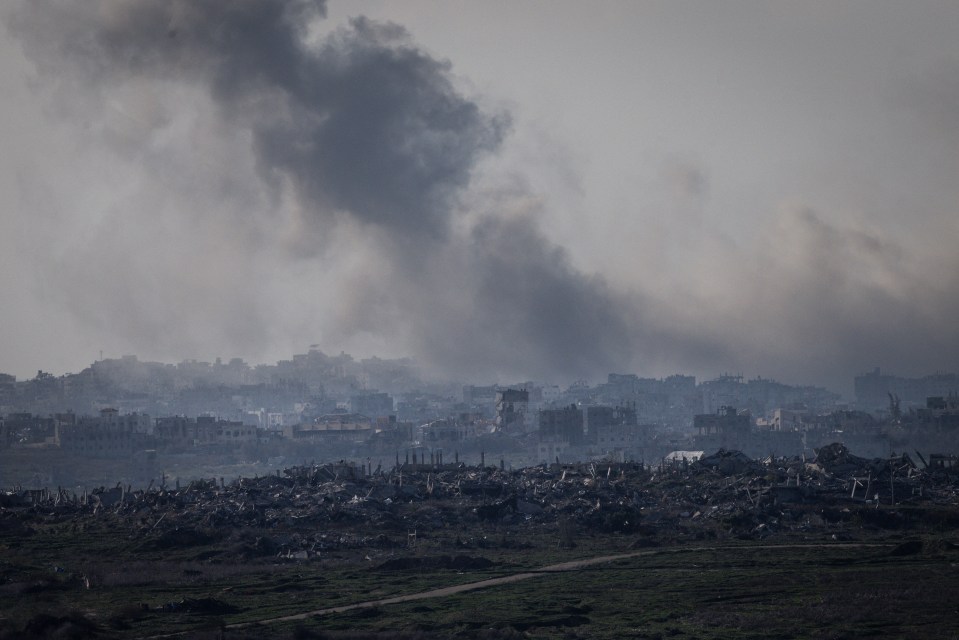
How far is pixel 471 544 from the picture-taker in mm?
59188

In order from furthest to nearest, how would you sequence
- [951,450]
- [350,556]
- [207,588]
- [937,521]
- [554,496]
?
[951,450] → [554,496] → [937,521] → [350,556] → [207,588]

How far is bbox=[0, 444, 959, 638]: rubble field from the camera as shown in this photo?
136ft

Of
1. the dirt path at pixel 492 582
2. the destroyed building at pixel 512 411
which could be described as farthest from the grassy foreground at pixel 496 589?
the destroyed building at pixel 512 411

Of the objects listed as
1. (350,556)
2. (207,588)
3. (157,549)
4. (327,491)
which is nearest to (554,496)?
(327,491)

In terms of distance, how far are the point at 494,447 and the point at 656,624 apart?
12137cm

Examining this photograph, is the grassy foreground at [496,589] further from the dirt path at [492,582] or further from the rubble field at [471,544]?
the dirt path at [492,582]

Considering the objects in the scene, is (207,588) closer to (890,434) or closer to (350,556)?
(350,556)

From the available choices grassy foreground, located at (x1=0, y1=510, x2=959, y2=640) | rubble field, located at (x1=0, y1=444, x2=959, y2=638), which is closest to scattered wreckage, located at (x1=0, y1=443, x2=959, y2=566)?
rubble field, located at (x1=0, y1=444, x2=959, y2=638)

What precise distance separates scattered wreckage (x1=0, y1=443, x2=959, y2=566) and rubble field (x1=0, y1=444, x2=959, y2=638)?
0.59 ft

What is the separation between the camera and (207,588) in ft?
157

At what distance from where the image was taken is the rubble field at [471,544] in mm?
41344

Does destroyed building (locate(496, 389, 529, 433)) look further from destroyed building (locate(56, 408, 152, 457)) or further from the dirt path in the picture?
the dirt path

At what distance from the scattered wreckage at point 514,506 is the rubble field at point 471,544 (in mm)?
180

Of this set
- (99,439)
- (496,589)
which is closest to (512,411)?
(99,439)
